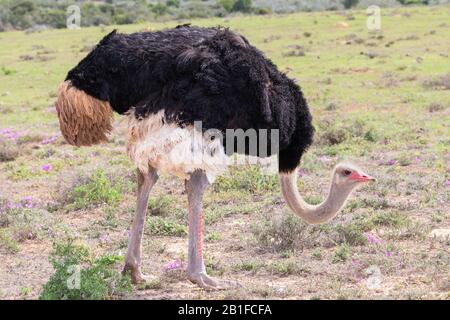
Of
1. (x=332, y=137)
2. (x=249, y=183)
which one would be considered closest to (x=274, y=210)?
(x=249, y=183)

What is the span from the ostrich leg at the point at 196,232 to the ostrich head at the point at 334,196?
0.63m

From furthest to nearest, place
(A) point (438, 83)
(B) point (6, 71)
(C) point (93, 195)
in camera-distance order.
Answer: (B) point (6, 71)
(A) point (438, 83)
(C) point (93, 195)

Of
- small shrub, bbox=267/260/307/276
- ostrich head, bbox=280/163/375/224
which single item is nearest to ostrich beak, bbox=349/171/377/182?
ostrich head, bbox=280/163/375/224

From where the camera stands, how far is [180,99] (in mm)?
5262

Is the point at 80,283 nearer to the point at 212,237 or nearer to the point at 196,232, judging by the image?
the point at 196,232

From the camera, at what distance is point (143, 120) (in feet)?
17.6

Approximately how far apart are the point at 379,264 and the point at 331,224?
125cm

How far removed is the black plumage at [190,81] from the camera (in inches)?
207

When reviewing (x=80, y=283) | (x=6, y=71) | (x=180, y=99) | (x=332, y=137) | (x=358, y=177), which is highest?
(x=180, y=99)

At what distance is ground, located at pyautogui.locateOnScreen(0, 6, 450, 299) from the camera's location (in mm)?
5969

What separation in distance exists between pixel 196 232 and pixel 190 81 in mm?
942

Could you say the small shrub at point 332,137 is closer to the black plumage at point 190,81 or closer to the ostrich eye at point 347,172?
the ostrich eye at point 347,172

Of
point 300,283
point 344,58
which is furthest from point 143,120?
point 344,58

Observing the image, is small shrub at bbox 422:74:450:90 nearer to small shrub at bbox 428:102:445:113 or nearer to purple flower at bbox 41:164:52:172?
small shrub at bbox 428:102:445:113
